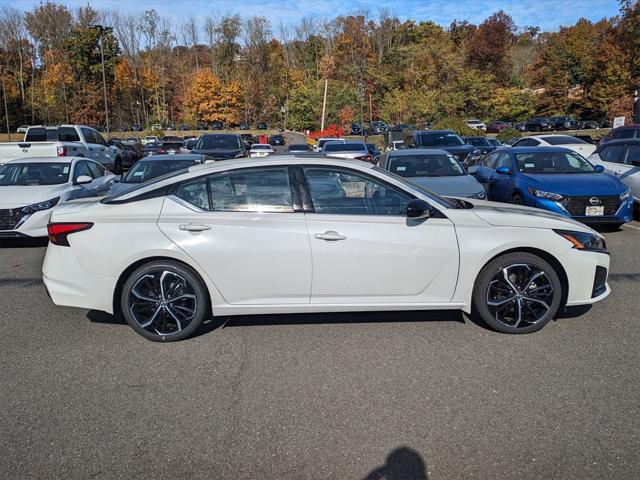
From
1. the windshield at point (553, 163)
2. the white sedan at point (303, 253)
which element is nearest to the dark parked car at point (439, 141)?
the windshield at point (553, 163)

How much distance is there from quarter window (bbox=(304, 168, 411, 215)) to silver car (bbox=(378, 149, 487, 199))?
4.71 m

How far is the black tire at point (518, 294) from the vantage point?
472 centimetres

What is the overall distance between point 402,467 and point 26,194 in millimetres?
8244

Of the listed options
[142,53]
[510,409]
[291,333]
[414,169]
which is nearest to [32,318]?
[291,333]

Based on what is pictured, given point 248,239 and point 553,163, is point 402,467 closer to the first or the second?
point 248,239

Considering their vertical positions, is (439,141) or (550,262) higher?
(439,141)

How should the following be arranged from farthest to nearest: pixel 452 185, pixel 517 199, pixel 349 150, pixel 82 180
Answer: pixel 349 150 < pixel 517 199 < pixel 82 180 < pixel 452 185

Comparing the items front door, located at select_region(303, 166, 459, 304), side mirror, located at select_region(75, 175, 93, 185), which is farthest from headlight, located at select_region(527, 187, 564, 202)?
side mirror, located at select_region(75, 175, 93, 185)

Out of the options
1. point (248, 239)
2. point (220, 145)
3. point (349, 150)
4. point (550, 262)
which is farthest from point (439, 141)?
point (248, 239)

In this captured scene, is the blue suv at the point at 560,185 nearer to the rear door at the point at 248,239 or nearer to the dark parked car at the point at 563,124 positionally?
the rear door at the point at 248,239

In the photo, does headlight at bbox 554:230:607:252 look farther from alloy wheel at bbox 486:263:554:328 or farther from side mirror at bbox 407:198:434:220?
side mirror at bbox 407:198:434:220

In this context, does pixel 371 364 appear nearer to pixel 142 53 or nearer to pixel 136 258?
pixel 136 258

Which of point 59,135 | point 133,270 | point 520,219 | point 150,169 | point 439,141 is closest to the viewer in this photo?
point 133,270

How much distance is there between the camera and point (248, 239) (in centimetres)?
461
